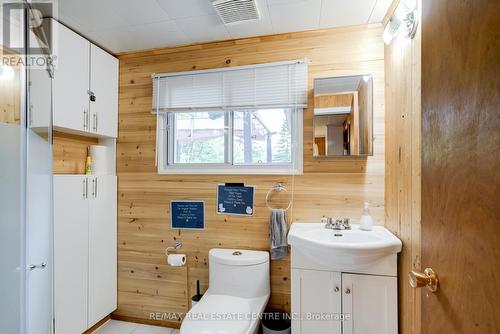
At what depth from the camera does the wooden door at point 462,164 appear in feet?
1.68

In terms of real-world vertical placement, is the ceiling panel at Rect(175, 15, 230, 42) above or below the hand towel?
above

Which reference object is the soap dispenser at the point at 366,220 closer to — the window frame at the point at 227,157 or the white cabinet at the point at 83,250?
the window frame at the point at 227,157

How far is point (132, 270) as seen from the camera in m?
2.21

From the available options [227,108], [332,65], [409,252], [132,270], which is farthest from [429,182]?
[132,270]

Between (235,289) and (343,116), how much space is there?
144cm

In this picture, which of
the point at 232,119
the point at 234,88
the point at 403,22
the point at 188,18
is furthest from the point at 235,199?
the point at 403,22

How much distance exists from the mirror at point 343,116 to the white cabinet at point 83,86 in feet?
5.63

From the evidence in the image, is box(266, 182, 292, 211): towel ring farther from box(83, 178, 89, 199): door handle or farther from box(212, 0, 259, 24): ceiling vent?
box(83, 178, 89, 199): door handle

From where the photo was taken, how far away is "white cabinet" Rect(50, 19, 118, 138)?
67.3 inches

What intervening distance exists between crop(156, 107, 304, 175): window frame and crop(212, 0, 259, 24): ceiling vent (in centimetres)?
65

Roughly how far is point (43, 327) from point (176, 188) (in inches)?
45.2

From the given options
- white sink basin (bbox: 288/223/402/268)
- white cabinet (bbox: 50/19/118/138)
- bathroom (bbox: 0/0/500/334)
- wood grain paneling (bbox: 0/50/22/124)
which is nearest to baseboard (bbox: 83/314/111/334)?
bathroom (bbox: 0/0/500/334)

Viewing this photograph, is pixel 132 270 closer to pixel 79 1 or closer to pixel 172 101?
pixel 172 101

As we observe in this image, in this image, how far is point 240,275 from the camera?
177 centimetres
